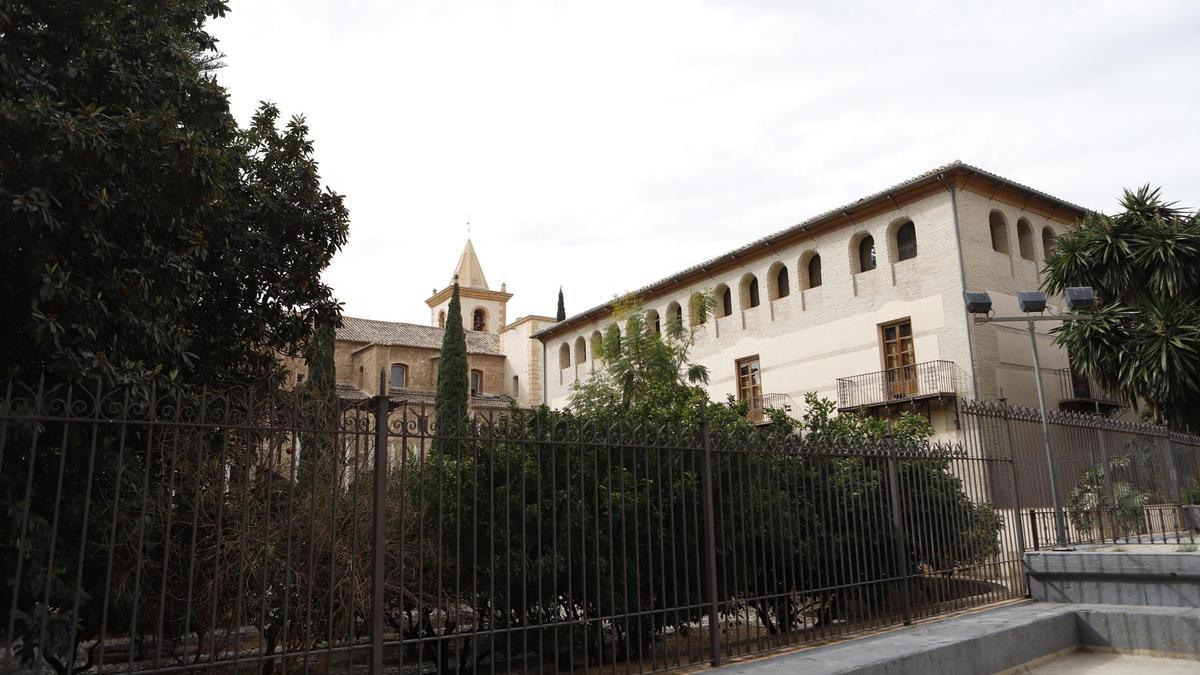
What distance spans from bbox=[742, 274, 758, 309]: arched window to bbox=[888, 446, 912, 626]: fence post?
2001 centimetres

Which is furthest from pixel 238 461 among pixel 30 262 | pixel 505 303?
pixel 505 303

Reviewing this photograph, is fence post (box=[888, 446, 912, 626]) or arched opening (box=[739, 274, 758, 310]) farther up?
arched opening (box=[739, 274, 758, 310])

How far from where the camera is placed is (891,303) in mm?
23000

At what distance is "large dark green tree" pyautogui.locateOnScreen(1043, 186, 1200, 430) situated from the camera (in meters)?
16.8

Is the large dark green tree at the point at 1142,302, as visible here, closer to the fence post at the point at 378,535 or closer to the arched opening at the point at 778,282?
the arched opening at the point at 778,282

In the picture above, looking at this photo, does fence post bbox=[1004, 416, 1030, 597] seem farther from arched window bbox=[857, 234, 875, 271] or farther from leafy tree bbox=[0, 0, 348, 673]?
arched window bbox=[857, 234, 875, 271]

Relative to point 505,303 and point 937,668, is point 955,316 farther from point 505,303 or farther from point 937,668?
point 505,303

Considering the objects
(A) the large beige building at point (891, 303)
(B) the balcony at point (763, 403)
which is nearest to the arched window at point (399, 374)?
(A) the large beige building at point (891, 303)

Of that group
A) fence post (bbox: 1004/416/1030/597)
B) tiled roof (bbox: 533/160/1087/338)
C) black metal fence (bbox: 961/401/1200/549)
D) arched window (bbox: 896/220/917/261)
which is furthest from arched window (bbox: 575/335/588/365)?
fence post (bbox: 1004/416/1030/597)

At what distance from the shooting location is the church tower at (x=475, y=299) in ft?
173

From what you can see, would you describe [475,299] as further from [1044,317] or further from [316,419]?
[316,419]

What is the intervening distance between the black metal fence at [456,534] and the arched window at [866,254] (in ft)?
52.2

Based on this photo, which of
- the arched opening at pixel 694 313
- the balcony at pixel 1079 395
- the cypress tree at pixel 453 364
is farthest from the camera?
the cypress tree at pixel 453 364

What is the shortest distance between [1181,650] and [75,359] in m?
8.84
